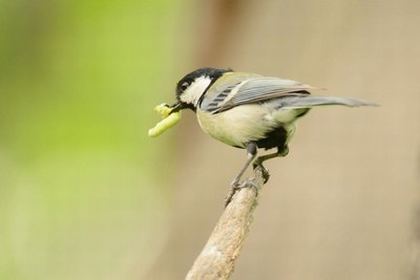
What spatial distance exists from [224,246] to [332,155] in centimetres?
110

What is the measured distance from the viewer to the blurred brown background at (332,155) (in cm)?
220

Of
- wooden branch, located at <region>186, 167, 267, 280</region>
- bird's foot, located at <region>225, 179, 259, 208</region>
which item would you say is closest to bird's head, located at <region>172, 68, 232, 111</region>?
bird's foot, located at <region>225, 179, 259, 208</region>

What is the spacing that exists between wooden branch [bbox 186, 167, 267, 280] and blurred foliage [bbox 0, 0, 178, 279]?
2440 millimetres

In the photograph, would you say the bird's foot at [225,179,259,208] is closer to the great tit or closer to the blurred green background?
the great tit

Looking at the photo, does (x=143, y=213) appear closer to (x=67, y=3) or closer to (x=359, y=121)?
(x=67, y=3)

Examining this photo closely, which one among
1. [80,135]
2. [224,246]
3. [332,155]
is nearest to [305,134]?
[332,155]

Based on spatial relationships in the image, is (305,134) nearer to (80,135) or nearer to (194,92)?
(194,92)

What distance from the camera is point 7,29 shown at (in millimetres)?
4445

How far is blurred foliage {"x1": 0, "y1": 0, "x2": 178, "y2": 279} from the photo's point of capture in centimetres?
441

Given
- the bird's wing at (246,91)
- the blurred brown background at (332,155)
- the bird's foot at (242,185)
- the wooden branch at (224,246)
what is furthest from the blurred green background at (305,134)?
the wooden branch at (224,246)

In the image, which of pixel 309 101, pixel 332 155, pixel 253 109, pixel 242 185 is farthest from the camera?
pixel 332 155

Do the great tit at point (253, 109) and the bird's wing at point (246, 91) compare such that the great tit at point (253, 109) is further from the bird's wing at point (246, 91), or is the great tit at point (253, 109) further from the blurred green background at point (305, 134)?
the blurred green background at point (305, 134)

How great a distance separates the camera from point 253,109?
81.8 inches

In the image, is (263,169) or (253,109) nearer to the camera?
(263,169)
